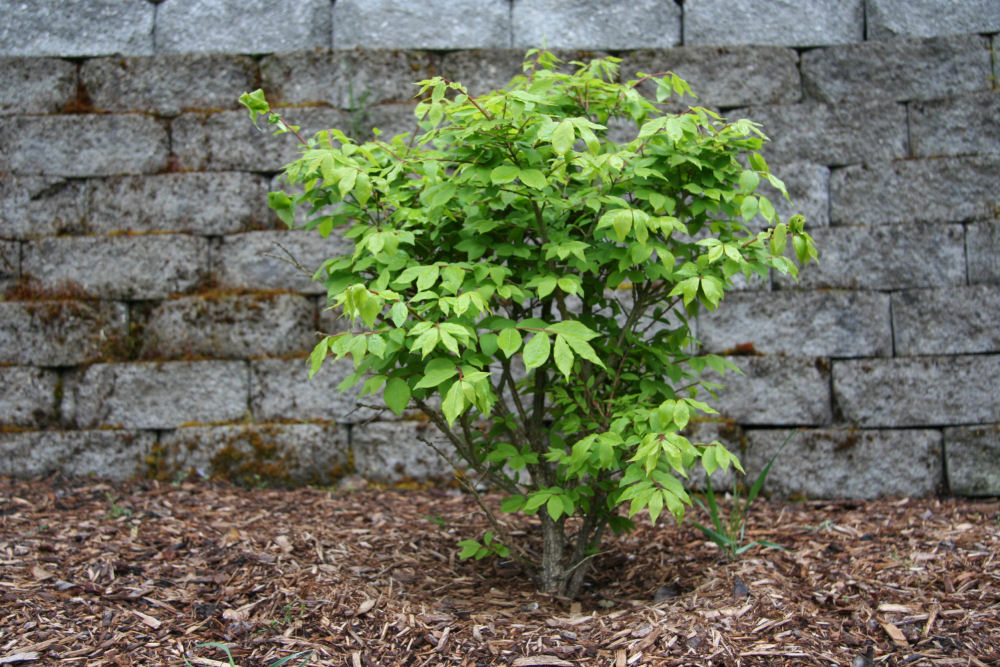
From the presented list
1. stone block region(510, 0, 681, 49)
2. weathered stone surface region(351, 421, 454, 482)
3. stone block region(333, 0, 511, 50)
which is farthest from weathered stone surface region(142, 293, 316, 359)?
stone block region(510, 0, 681, 49)

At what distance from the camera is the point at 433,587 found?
2.63 meters

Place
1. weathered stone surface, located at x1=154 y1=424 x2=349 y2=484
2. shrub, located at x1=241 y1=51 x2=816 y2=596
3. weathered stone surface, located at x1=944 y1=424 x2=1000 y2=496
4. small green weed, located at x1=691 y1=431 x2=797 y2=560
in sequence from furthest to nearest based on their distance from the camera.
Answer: weathered stone surface, located at x1=154 y1=424 x2=349 y2=484, weathered stone surface, located at x1=944 y1=424 x2=1000 y2=496, small green weed, located at x1=691 y1=431 x2=797 y2=560, shrub, located at x1=241 y1=51 x2=816 y2=596

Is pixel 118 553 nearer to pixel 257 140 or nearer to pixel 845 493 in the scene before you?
pixel 257 140

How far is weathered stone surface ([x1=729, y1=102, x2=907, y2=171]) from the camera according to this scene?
3477mm

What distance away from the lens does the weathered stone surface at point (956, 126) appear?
11.2ft

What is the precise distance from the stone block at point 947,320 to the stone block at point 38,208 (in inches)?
152

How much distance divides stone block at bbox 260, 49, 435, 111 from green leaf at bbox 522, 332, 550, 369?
82.0 inches

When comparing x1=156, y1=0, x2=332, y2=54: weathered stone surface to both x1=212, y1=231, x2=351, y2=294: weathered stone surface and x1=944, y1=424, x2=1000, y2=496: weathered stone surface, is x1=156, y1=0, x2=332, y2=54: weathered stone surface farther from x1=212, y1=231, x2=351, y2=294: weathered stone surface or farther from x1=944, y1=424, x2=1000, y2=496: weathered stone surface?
x1=944, y1=424, x2=1000, y2=496: weathered stone surface

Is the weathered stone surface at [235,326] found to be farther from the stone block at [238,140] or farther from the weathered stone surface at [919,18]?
the weathered stone surface at [919,18]

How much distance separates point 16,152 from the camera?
3592 mm

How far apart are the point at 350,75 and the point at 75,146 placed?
1363 mm

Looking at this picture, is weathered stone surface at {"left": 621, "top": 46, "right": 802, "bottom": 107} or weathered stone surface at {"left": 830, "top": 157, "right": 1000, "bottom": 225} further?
weathered stone surface at {"left": 621, "top": 46, "right": 802, "bottom": 107}

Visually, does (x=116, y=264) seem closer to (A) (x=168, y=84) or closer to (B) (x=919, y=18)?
(A) (x=168, y=84)

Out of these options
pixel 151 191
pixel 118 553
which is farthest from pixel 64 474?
pixel 151 191
